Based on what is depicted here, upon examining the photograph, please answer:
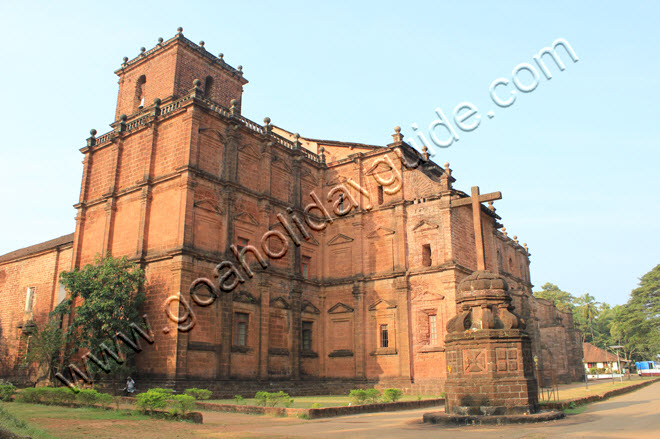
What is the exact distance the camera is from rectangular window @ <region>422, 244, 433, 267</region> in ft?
89.0

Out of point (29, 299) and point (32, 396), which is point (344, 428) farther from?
point (29, 299)

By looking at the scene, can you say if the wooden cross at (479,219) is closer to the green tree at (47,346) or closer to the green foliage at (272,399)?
the green foliage at (272,399)

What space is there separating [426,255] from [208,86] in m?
16.9

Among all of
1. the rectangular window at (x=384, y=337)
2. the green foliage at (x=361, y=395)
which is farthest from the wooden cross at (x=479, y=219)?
the rectangular window at (x=384, y=337)

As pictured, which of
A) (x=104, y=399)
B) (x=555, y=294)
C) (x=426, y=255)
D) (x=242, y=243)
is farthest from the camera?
(x=555, y=294)

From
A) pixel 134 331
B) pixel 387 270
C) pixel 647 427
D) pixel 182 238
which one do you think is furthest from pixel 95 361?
pixel 647 427

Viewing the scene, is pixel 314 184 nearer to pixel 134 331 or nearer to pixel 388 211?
pixel 388 211

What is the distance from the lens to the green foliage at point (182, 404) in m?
12.8

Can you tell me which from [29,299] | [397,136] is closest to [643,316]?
[397,136]

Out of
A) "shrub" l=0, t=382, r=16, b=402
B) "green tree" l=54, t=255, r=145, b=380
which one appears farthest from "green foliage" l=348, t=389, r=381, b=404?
"shrub" l=0, t=382, r=16, b=402

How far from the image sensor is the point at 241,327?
24.1 meters

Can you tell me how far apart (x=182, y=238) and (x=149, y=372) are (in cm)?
592

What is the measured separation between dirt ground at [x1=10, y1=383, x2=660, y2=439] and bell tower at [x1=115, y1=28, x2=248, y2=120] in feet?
65.2

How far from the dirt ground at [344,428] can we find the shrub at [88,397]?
1.79m
